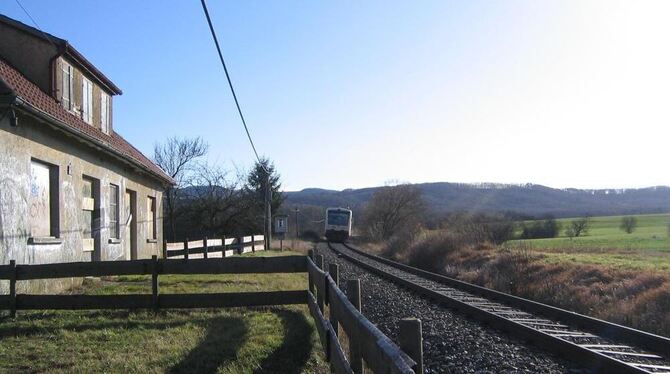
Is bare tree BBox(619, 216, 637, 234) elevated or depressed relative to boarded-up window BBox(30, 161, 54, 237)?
depressed

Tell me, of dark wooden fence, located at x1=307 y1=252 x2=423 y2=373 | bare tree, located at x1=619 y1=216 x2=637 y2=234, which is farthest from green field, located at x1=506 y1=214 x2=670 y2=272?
dark wooden fence, located at x1=307 y1=252 x2=423 y2=373

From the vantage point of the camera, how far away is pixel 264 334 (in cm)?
811

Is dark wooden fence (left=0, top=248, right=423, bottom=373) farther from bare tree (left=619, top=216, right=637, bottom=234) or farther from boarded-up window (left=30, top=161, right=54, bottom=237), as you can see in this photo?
bare tree (left=619, top=216, right=637, bottom=234)

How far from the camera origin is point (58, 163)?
42.1 ft

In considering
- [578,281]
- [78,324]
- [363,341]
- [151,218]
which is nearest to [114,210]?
[151,218]

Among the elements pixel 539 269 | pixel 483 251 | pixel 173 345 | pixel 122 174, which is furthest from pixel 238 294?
pixel 483 251

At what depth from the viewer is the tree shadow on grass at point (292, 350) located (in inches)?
255

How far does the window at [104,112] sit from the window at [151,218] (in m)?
4.19

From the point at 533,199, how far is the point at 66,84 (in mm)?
134238

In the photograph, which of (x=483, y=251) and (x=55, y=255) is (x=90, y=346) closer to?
(x=55, y=255)

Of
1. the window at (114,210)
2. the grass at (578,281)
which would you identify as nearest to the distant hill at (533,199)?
the grass at (578,281)

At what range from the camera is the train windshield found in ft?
189

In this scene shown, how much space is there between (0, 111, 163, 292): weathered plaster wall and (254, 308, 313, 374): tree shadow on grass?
17.1 feet

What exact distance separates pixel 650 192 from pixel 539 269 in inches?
4471
